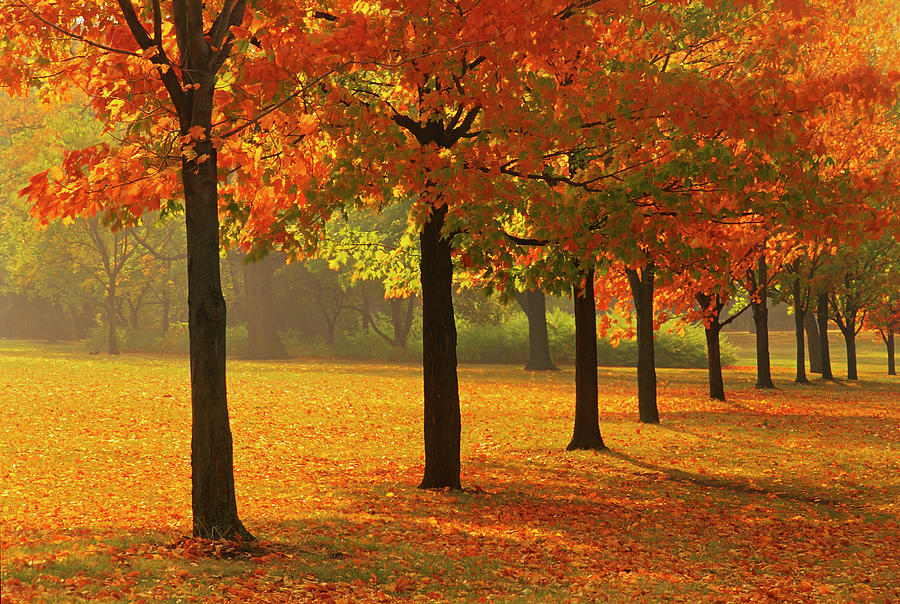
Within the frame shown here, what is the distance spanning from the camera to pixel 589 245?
11.4 meters

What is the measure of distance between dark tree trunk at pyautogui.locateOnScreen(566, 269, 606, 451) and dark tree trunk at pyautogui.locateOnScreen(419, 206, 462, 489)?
4165 millimetres

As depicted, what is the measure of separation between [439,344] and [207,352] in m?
4.69

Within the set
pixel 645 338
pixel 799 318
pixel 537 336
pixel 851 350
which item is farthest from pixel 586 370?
pixel 851 350

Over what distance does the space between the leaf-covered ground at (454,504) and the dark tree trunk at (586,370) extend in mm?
555

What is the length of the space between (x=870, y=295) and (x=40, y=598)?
1488 inches

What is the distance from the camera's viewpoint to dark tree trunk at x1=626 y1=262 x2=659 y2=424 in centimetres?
2014

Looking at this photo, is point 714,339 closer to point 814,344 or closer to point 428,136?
point 428,136

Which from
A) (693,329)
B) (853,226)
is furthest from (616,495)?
(693,329)

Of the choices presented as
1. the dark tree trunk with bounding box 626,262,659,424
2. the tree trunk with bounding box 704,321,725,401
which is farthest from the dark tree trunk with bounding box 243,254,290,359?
the dark tree trunk with bounding box 626,262,659,424

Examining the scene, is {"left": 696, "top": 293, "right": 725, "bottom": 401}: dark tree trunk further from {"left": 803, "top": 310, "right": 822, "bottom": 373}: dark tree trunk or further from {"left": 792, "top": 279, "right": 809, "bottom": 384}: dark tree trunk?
{"left": 803, "top": 310, "right": 822, "bottom": 373}: dark tree trunk

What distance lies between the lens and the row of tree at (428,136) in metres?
8.40

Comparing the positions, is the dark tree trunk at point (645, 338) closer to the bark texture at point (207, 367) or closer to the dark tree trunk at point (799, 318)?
the bark texture at point (207, 367)

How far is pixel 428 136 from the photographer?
12.2 m

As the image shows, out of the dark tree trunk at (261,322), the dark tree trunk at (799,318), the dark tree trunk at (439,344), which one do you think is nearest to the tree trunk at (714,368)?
the dark tree trunk at (799,318)
